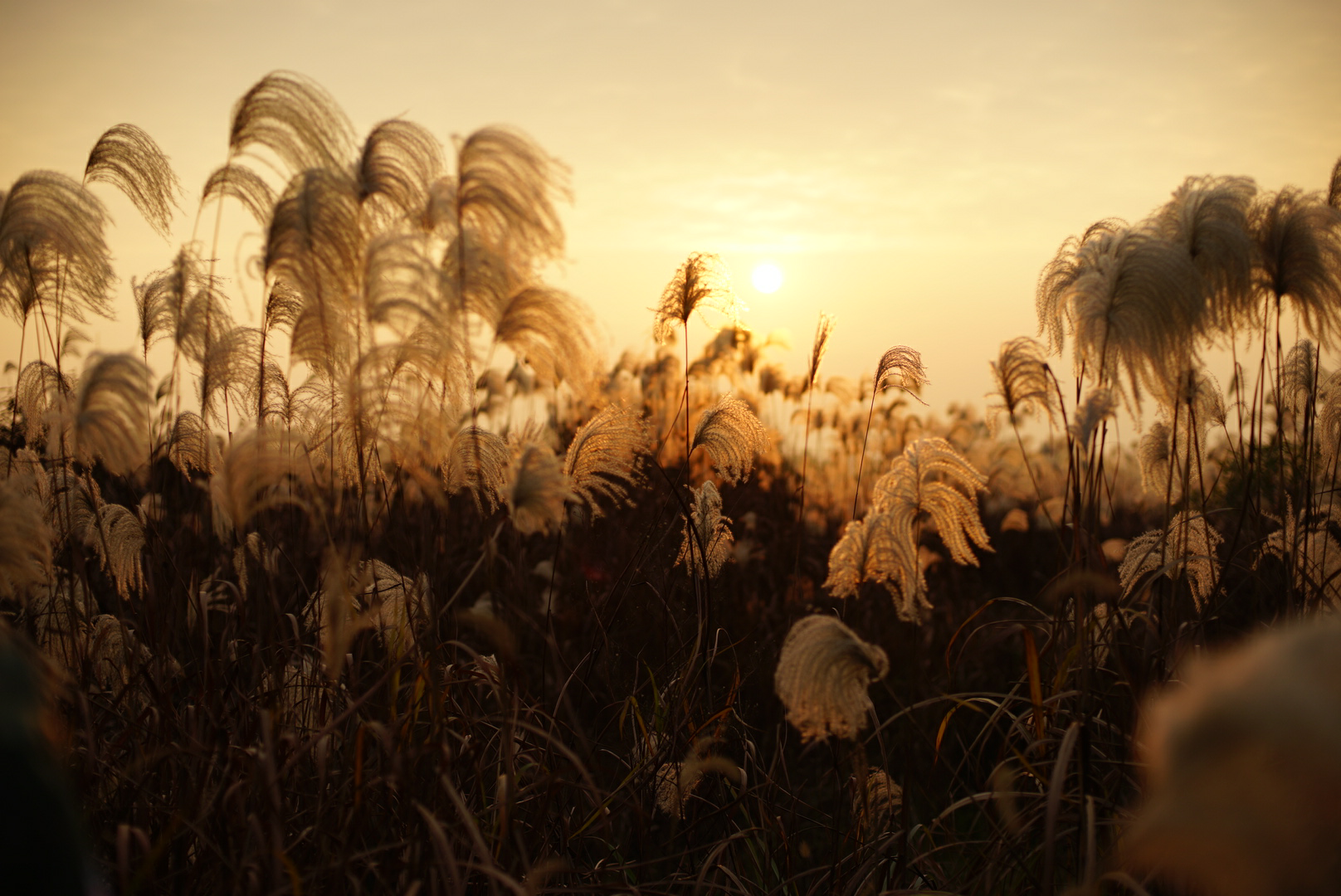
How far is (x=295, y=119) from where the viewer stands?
2.70m

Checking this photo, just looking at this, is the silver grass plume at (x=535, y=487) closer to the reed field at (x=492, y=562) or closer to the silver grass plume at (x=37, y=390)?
the reed field at (x=492, y=562)

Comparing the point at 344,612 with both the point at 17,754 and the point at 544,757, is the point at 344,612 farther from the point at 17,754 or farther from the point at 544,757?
the point at 544,757

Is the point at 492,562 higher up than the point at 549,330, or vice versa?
the point at 549,330

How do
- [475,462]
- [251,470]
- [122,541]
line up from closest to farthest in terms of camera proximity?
[251,470], [475,462], [122,541]

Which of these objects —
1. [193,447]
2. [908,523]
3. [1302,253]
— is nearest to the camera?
[908,523]

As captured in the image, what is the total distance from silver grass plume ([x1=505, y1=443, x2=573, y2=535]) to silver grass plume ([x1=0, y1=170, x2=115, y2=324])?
2.15 metres

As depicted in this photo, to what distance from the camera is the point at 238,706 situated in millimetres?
2779

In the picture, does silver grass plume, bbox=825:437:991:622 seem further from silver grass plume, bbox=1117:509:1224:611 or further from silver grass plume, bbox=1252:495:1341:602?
silver grass plume, bbox=1252:495:1341:602

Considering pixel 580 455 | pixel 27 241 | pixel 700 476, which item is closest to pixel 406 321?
pixel 580 455

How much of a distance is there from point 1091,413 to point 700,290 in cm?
133

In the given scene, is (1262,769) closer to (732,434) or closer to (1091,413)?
(1091,413)

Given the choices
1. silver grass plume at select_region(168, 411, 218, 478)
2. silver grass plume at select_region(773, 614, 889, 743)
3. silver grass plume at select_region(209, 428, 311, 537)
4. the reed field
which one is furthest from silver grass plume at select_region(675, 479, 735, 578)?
silver grass plume at select_region(168, 411, 218, 478)

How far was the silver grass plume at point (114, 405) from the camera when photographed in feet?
8.45

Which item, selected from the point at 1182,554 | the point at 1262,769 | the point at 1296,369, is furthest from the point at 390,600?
the point at 1296,369
